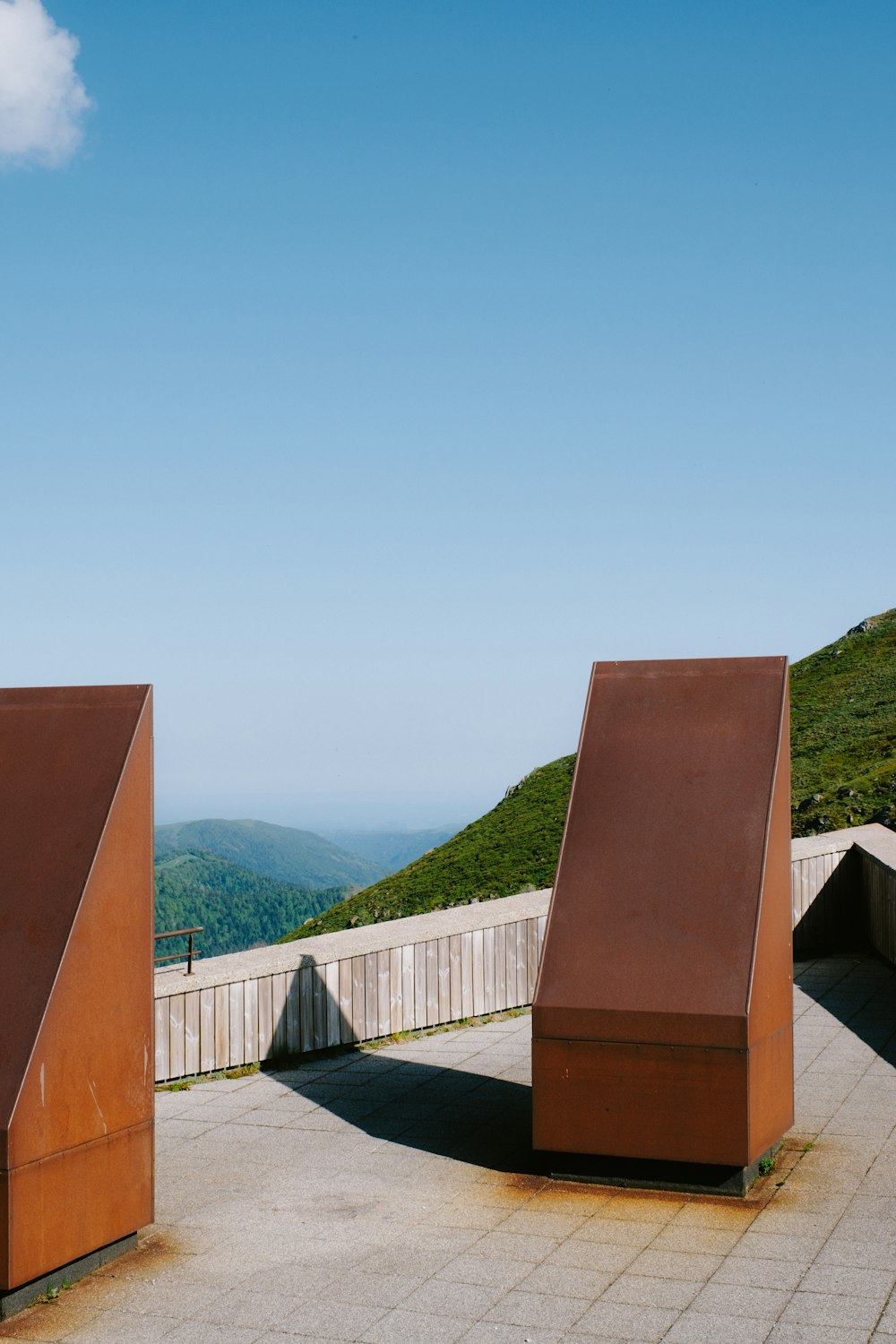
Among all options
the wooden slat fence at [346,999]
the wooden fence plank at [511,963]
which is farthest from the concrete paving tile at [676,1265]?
the wooden fence plank at [511,963]

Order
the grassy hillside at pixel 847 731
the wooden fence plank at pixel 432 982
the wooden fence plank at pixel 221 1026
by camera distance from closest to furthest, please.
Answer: the wooden fence plank at pixel 221 1026 → the wooden fence plank at pixel 432 982 → the grassy hillside at pixel 847 731

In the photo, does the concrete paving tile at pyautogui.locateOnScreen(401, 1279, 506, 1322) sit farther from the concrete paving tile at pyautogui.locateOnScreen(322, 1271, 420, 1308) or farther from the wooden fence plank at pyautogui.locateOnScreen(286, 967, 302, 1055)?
the wooden fence plank at pyautogui.locateOnScreen(286, 967, 302, 1055)

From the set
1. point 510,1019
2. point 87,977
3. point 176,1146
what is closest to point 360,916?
point 510,1019

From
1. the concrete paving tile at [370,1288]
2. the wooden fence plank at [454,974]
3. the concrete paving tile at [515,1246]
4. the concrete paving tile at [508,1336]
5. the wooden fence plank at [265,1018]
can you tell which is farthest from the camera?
the wooden fence plank at [454,974]

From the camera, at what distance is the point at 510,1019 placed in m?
12.0

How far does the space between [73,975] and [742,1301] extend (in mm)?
3275

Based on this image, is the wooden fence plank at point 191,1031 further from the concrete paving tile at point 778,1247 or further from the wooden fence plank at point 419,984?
the concrete paving tile at point 778,1247

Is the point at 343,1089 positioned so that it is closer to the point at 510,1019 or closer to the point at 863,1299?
the point at 510,1019

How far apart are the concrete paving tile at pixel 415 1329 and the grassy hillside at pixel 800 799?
65.3ft

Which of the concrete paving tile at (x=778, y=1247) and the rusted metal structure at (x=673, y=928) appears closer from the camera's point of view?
the concrete paving tile at (x=778, y=1247)

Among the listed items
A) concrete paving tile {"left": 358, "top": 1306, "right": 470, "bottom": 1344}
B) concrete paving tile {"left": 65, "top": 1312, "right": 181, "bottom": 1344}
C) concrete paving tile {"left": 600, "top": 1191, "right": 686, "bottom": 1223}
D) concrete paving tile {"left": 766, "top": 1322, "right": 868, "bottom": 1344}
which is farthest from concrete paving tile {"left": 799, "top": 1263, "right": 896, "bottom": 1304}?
concrete paving tile {"left": 65, "top": 1312, "right": 181, "bottom": 1344}

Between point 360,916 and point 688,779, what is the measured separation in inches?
1182

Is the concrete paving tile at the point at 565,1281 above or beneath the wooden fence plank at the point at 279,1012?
beneath

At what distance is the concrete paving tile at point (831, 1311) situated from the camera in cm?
566
